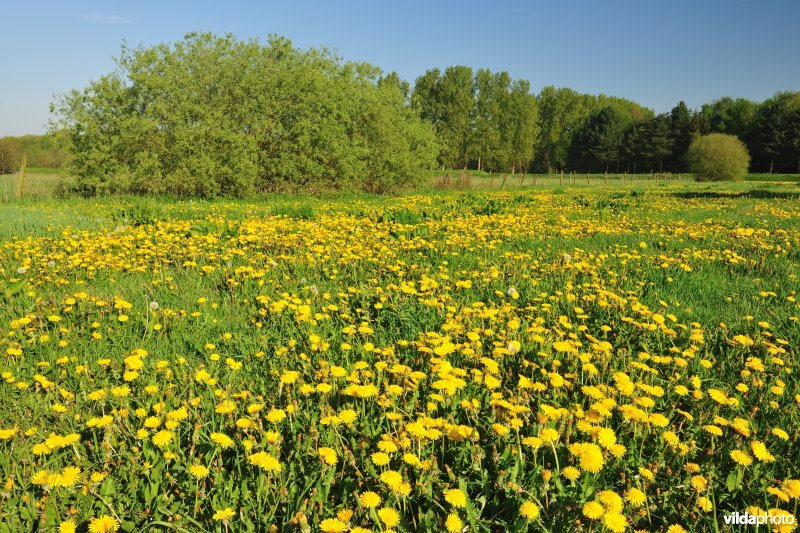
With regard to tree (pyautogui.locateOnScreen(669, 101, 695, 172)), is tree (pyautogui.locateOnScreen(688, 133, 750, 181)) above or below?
below

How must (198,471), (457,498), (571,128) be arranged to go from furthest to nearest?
(571,128) < (198,471) < (457,498)

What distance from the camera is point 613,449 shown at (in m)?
1.86

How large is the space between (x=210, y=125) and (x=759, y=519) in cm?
1692

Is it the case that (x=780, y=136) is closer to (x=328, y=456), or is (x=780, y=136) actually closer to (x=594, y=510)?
(x=594, y=510)

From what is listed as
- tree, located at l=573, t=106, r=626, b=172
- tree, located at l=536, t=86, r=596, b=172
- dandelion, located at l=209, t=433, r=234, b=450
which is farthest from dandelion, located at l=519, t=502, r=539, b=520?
tree, located at l=573, t=106, r=626, b=172

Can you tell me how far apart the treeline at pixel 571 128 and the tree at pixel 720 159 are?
64.0 feet

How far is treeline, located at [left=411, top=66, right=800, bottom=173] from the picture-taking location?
5594cm

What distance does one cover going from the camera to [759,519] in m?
1.58

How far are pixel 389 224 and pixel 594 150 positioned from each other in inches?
2868

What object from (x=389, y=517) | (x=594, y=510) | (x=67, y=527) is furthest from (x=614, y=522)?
(x=67, y=527)

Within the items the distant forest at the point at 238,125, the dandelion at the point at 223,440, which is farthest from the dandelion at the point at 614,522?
the distant forest at the point at 238,125

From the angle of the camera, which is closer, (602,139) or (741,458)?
(741,458)

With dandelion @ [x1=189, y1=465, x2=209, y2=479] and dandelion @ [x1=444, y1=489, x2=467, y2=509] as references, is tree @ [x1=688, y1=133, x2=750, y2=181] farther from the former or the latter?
dandelion @ [x1=189, y1=465, x2=209, y2=479]

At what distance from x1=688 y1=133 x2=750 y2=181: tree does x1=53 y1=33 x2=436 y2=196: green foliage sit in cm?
4198
